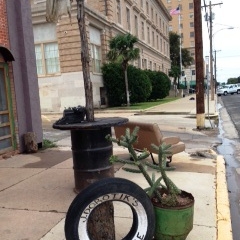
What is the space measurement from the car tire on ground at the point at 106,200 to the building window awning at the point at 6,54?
6.29m

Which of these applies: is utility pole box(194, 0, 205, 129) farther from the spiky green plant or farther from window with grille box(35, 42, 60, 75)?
window with grille box(35, 42, 60, 75)

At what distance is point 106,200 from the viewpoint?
125 inches

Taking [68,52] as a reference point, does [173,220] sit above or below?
below

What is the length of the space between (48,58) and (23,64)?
1772 cm

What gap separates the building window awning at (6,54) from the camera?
8.40 meters

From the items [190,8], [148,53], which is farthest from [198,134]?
[190,8]

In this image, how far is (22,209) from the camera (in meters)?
4.89

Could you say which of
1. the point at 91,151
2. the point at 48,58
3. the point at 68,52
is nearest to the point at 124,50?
the point at 68,52

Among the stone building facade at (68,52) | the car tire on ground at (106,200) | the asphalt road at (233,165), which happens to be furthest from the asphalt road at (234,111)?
the car tire on ground at (106,200)

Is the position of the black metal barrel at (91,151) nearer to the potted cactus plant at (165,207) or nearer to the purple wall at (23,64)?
the potted cactus plant at (165,207)

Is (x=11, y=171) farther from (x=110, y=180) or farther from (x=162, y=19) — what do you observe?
(x=162, y=19)

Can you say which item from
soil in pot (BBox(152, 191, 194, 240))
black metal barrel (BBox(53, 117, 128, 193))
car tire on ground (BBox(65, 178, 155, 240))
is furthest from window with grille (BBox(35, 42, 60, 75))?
car tire on ground (BBox(65, 178, 155, 240))

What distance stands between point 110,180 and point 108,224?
2.11 feet

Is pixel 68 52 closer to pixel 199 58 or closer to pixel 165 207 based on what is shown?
pixel 199 58
